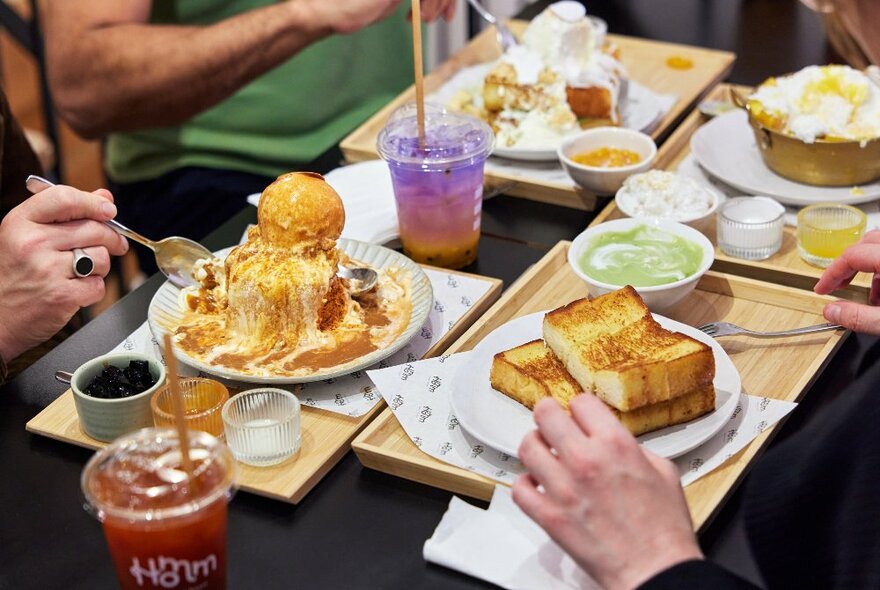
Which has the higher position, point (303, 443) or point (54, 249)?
point (54, 249)

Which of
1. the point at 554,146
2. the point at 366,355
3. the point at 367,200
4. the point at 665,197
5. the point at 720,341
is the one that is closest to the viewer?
the point at 366,355

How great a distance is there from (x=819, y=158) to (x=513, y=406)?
0.95 m

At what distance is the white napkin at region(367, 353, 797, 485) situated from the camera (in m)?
1.42

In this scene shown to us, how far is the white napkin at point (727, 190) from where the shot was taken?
6.77 ft

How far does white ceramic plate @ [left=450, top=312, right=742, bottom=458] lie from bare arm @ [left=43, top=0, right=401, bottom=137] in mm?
1087

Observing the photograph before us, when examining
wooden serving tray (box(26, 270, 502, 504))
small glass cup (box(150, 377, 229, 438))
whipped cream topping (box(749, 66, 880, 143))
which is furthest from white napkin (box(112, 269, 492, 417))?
whipped cream topping (box(749, 66, 880, 143))

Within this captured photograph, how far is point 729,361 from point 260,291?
0.68 m

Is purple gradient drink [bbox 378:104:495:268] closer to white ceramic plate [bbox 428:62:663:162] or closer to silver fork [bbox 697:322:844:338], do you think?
white ceramic plate [bbox 428:62:663:162]

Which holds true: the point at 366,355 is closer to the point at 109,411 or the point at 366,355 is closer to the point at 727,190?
the point at 109,411

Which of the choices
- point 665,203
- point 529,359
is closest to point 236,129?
point 665,203

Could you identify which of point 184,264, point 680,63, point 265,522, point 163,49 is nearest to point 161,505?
point 265,522

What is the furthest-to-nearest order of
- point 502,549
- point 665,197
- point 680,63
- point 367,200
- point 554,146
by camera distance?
1. point 680,63
2. point 554,146
3. point 367,200
4. point 665,197
5. point 502,549

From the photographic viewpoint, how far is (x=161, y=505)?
Result: 42.8 inches

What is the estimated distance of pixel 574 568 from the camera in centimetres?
125
